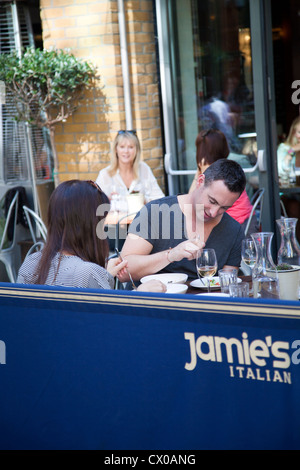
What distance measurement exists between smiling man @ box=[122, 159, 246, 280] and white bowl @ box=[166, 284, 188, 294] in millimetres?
247

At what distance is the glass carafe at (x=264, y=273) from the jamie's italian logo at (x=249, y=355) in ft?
2.64

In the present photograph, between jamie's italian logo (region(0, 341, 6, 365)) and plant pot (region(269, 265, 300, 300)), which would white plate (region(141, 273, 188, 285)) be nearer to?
plant pot (region(269, 265, 300, 300))

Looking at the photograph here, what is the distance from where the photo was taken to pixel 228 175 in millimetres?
2578

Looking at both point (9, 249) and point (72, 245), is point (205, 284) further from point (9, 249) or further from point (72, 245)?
point (9, 249)

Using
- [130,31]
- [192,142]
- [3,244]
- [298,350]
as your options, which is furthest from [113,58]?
[298,350]

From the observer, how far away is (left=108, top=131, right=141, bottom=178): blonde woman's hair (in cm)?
462

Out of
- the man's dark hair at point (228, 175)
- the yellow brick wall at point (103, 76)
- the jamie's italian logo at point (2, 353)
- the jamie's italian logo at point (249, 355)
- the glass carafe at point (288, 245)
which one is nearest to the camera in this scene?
the jamie's italian logo at point (249, 355)

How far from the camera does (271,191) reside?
4.50 m

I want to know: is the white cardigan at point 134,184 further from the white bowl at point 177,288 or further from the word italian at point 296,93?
the word italian at point 296,93

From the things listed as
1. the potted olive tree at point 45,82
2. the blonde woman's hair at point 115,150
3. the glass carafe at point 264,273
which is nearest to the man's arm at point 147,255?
the glass carafe at point 264,273

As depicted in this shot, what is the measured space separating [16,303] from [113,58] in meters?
3.67

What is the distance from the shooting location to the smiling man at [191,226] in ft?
8.46

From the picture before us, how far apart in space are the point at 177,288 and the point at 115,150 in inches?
101
